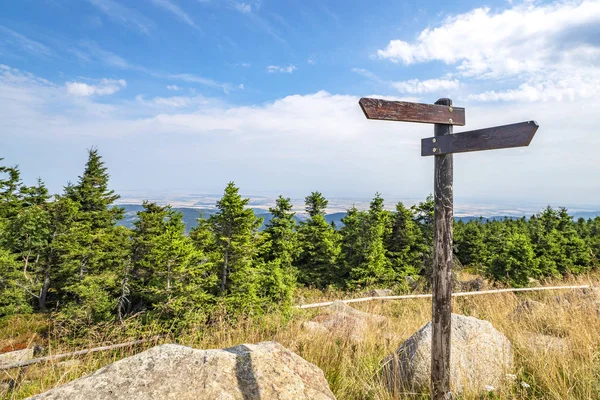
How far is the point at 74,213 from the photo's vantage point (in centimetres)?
2380

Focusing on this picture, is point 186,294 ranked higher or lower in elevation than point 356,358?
lower

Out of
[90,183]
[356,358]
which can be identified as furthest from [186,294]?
[90,183]

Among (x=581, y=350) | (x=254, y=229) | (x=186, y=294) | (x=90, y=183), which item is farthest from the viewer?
(x=90, y=183)

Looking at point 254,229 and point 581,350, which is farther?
point 254,229

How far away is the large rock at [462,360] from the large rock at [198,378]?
127 centimetres

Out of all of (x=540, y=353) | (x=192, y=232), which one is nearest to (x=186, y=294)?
(x=192, y=232)

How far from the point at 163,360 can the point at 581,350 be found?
4.99m

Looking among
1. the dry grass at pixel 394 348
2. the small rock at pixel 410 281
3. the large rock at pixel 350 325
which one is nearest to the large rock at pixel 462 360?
the dry grass at pixel 394 348

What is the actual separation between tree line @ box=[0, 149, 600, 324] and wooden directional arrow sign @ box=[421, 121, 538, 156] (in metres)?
11.4

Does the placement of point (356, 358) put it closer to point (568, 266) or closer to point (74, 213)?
point (568, 266)

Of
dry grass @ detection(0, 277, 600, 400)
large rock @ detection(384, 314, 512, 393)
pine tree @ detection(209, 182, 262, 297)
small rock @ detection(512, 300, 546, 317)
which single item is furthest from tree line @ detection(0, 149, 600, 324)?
large rock @ detection(384, 314, 512, 393)

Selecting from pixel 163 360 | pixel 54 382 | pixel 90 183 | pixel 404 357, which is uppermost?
pixel 90 183

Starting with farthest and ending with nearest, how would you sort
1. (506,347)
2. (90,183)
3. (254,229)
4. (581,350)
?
(90,183)
(254,229)
(506,347)
(581,350)

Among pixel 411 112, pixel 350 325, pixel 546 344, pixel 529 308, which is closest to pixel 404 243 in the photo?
pixel 529 308
